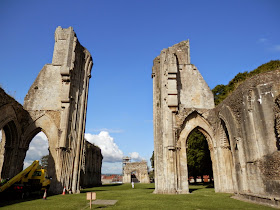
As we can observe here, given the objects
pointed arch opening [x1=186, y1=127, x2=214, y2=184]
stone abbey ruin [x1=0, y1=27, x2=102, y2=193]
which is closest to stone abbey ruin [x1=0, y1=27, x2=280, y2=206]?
stone abbey ruin [x1=0, y1=27, x2=102, y2=193]

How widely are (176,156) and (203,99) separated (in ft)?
17.7

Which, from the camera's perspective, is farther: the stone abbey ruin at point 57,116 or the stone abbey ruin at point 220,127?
the stone abbey ruin at point 57,116

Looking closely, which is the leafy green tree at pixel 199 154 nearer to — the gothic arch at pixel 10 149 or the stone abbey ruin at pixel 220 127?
the stone abbey ruin at pixel 220 127

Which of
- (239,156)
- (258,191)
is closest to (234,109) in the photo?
(239,156)

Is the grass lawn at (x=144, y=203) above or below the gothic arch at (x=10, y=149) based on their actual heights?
below

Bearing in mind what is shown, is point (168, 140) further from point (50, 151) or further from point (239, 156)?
point (50, 151)

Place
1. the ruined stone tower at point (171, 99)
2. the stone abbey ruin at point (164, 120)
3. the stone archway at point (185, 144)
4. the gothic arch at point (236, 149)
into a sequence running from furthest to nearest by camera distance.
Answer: the ruined stone tower at point (171, 99), the stone archway at point (185, 144), the gothic arch at point (236, 149), the stone abbey ruin at point (164, 120)

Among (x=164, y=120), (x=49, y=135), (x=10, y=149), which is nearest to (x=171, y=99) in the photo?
(x=164, y=120)

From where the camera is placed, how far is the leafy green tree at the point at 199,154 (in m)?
26.5

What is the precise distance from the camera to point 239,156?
11672 mm

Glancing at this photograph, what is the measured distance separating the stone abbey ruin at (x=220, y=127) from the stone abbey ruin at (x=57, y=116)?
21.0 ft

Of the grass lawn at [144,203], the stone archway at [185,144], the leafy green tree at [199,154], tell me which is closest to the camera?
the grass lawn at [144,203]

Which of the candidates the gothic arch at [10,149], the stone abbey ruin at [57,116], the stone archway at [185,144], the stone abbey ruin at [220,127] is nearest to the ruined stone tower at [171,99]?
the stone abbey ruin at [220,127]

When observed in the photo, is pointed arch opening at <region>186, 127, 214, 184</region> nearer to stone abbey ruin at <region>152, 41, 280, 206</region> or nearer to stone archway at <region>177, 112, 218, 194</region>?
stone archway at <region>177, 112, 218, 194</region>
